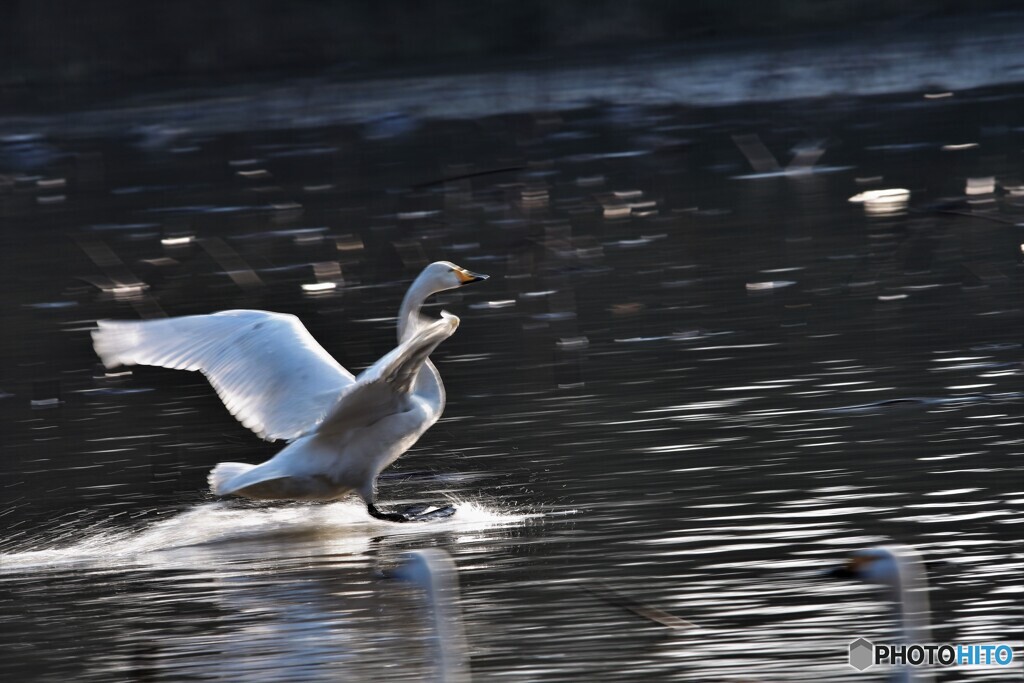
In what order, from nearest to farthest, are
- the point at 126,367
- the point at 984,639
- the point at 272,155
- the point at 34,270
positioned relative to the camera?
1. the point at 984,639
2. the point at 126,367
3. the point at 34,270
4. the point at 272,155

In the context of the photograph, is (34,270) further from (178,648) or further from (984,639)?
(984,639)

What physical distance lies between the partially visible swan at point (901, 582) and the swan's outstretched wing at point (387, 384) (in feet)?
9.79

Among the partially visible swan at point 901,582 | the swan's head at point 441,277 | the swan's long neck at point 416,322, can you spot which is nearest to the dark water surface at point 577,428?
the swan's long neck at point 416,322

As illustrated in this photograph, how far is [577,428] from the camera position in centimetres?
1080

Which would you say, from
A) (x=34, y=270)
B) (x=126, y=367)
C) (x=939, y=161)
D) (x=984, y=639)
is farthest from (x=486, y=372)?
(x=939, y=161)

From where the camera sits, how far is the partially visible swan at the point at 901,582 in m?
5.45

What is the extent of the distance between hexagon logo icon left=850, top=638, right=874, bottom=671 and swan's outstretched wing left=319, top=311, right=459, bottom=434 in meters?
2.45

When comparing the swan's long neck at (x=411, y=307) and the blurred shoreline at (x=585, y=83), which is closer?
the swan's long neck at (x=411, y=307)

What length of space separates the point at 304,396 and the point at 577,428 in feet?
5.20

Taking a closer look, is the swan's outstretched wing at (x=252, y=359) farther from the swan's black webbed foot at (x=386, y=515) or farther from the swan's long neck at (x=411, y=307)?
the swan's black webbed foot at (x=386, y=515)

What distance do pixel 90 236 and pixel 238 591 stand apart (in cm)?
1292

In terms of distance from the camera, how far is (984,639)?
6.91 m

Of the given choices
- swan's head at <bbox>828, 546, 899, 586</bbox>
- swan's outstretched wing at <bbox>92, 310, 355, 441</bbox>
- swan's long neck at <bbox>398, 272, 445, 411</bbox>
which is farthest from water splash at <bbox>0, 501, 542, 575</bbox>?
swan's head at <bbox>828, 546, 899, 586</bbox>

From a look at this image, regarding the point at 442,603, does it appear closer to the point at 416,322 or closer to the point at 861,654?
the point at 861,654
